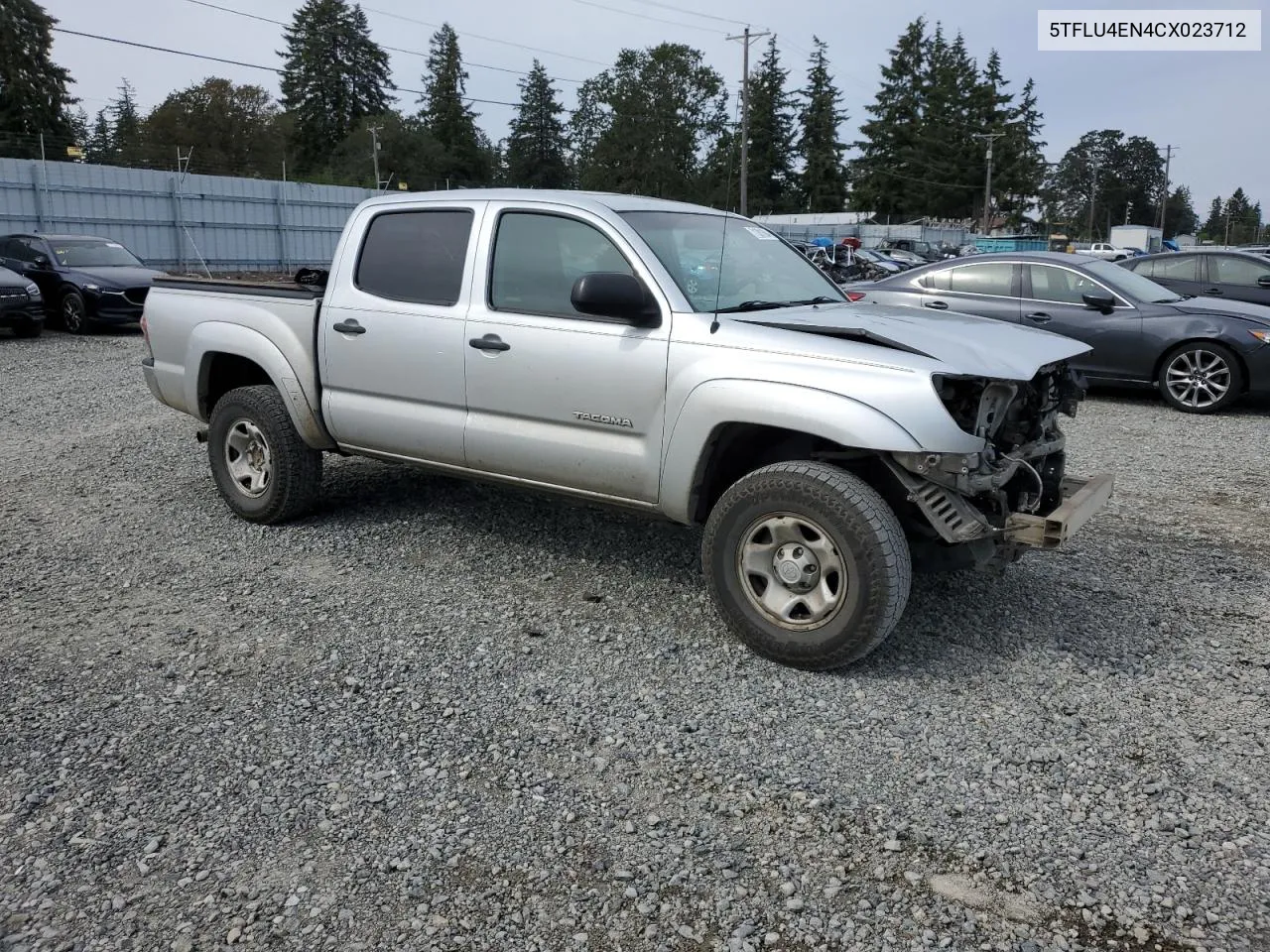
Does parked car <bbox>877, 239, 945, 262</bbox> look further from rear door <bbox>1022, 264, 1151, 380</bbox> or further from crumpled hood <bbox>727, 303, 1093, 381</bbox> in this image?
crumpled hood <bbox>727, 303, 1093, 381</bbox>

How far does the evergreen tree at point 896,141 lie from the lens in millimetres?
89812

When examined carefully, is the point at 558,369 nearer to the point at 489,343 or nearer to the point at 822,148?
the point at 489,343

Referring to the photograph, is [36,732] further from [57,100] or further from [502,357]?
[57,100]

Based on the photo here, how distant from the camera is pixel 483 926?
2.74 meters

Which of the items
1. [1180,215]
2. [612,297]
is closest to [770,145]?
[612,297]

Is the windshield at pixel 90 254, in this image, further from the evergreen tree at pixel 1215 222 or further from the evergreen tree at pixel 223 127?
the evergreen tree at pixel 1215 222

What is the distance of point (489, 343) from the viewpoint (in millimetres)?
4945

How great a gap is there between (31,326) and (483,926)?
15.6m

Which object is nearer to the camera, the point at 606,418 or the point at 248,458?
the point at 606,418

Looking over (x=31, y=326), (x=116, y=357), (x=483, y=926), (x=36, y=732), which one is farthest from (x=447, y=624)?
(x=31, y=326)

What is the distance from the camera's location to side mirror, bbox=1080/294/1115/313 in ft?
34.0

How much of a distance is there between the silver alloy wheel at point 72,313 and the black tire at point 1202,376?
1486cm

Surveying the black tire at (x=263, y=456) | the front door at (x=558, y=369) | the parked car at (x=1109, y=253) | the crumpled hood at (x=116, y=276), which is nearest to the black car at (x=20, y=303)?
the crumpled hood at (x=116, y=276)

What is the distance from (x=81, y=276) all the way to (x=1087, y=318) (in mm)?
14372
